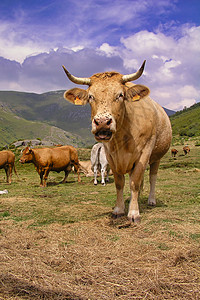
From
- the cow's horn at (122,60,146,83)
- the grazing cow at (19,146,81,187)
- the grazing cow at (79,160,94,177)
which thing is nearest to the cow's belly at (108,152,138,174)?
the cow's horn at (122,60,146,83)

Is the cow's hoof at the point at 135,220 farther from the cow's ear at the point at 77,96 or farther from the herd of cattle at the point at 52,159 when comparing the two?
the herd of cattle at the point at 52,159

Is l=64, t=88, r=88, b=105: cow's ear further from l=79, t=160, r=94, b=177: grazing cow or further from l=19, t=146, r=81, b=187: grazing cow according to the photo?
l=79, t=160, r=94, b=177: grazing cow

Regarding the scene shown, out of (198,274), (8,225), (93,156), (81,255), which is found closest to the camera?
(198,274)

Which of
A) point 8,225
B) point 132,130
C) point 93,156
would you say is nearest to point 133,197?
point 132,130

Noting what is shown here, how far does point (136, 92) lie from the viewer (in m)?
5.77

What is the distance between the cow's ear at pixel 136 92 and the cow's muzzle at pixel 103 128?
115 cm

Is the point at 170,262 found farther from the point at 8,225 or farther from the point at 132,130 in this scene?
the point at 8,225

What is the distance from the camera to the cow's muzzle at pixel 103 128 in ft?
15.7

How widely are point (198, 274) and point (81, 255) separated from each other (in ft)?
5.40

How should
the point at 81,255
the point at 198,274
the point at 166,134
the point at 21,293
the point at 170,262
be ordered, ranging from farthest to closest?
the point at 166,134 < the point at 81,255 < the point at 170,262 < the point at 198,274 < the point at 21,293

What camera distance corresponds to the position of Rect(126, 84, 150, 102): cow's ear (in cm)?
A: 574

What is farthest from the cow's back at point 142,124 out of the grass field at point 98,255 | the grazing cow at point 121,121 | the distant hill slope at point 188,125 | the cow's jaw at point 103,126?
the distant hill slope at point 188,125

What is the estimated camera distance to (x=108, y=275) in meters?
3.18

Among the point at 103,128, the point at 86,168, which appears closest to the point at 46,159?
the point at 86,168
